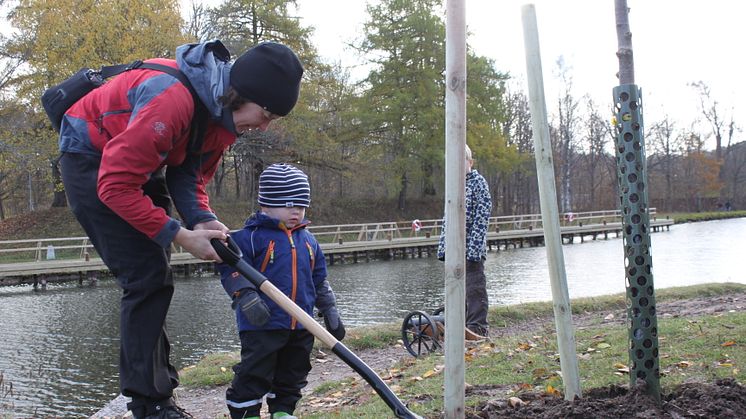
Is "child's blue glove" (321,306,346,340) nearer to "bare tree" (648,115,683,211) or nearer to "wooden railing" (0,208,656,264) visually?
"wooden railing" (0,208,656,264)

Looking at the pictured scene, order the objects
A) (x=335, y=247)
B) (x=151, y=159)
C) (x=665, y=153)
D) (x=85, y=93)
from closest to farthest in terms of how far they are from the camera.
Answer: (x=151, y=159) → (x=85, y=93) → (x=335, y=247) → (x=665, y=153)

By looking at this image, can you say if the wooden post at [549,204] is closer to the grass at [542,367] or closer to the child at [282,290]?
the grass at [542,367]

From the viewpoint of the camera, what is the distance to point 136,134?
2.83m

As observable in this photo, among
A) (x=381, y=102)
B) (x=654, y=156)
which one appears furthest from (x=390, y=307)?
(x=654, y=156)

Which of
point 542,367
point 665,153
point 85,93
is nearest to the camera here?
point 85,93

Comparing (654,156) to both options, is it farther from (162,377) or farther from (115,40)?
(162,377)

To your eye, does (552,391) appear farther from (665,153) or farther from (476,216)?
(665,153)

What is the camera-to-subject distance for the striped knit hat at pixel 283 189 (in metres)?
3.77

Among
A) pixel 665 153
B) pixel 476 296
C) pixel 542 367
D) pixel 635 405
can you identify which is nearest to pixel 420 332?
pixel 476 296

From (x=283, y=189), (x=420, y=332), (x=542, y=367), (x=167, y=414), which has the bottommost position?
(x=420, y=332)

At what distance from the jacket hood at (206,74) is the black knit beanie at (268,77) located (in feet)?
0.20

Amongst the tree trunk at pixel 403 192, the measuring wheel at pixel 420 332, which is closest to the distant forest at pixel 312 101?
the tree trunk at pixel 403 192

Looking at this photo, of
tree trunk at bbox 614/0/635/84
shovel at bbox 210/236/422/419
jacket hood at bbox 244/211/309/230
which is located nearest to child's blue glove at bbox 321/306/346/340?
shovel at bbox 210/236/422/419

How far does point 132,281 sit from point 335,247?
27537 mm
